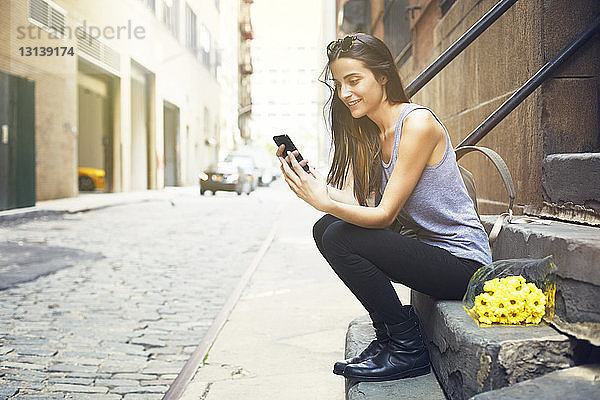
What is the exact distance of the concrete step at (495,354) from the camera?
7.14ft

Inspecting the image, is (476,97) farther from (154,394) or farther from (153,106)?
(153,106)

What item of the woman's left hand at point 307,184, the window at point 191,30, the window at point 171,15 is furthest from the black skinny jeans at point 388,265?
the window at point 191,30

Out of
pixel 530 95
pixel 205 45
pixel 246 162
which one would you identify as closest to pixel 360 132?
pixel 530 95

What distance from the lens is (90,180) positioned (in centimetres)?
2784

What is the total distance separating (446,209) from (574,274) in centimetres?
67

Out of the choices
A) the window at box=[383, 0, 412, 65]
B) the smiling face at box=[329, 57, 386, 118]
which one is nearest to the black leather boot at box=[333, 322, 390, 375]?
the smiling face at box=[329, 57, 386, 118]

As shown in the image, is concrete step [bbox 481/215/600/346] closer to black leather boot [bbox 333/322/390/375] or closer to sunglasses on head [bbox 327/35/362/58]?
black leather boot [bbox 333/322/390/375]

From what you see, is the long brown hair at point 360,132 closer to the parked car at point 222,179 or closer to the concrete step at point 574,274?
the concrete step at point 574,274

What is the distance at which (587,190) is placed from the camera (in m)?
3.27

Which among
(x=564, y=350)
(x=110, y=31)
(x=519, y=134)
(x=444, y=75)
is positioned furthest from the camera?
(x=110, y=31)

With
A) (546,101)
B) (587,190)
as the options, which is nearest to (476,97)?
(546,101)

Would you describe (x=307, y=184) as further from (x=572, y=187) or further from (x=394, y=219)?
(x=572, y=187)

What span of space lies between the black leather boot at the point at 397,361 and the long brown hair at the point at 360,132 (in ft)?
2.08

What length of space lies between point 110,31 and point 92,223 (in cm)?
1296
